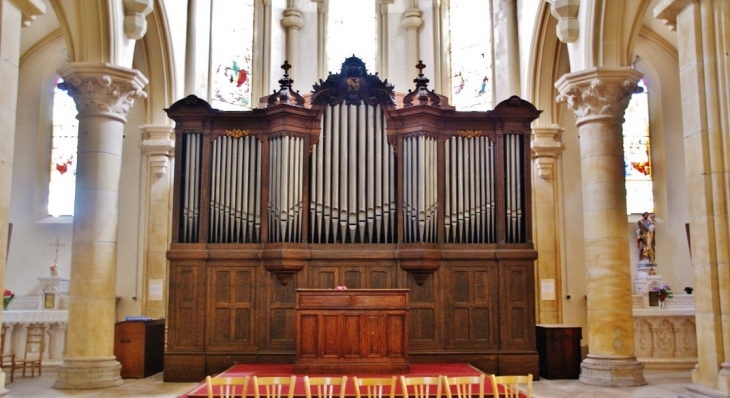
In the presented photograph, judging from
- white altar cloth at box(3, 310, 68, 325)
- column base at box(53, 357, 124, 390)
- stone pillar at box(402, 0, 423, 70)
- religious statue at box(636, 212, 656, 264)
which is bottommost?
column base at box(53, 357, 124, 390)

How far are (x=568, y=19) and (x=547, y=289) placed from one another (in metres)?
6.15

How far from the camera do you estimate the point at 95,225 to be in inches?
481

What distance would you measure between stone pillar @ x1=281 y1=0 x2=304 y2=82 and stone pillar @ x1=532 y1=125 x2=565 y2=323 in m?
6.38

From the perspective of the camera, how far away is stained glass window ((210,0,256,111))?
721 inches

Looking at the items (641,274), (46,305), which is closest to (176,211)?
(46,305)

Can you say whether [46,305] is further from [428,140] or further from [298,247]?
[428,140]

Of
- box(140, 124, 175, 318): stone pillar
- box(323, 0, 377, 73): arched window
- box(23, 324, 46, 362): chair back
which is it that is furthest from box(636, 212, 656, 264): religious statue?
box(23, 324, 46, 362): chair back

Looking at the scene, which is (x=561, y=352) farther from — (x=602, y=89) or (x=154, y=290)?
(x=154, y=290)

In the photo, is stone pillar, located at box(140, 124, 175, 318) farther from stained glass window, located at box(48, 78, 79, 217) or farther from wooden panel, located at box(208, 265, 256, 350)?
wooden panel, located at box(208, 265, 256, 350)

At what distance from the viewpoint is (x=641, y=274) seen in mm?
16281

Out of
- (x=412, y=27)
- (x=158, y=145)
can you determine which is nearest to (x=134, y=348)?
(x=158, y=145)

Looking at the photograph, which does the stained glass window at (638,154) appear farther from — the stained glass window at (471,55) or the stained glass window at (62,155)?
the stained glass window at (62,155)

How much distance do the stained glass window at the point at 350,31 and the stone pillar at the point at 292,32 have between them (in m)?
0.95

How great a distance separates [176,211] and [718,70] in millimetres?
8001
